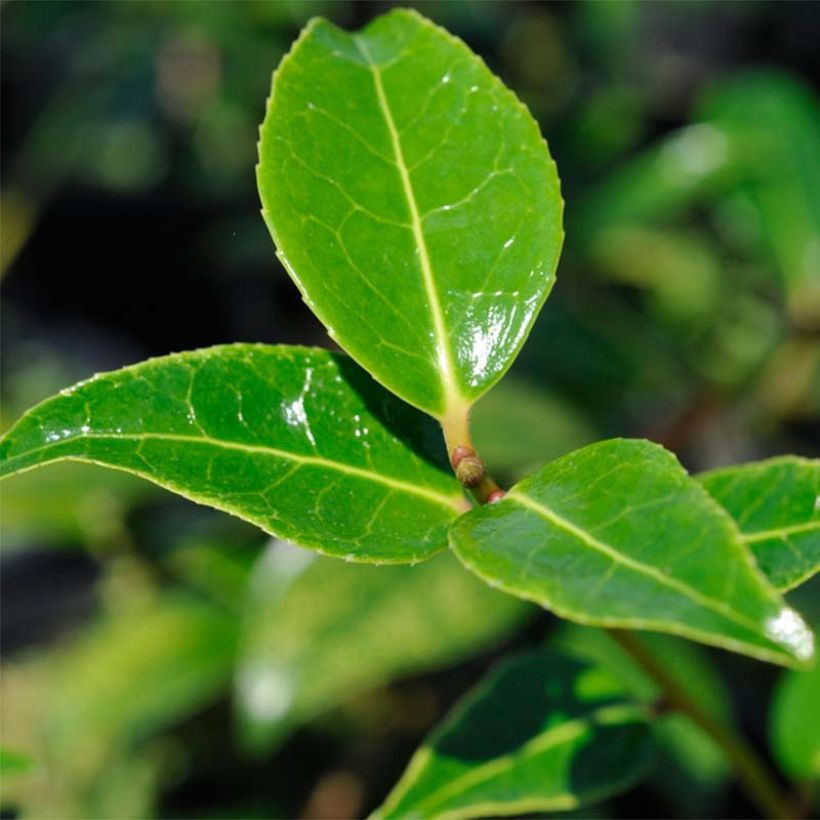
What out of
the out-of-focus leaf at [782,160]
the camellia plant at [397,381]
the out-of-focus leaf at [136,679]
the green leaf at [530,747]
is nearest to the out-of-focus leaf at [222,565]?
the out-of-focus leaf at [136,679]

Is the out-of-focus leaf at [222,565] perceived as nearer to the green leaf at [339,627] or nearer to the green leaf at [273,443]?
the green leaf at [339,627]

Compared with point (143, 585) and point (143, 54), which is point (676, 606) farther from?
point (143, 54)

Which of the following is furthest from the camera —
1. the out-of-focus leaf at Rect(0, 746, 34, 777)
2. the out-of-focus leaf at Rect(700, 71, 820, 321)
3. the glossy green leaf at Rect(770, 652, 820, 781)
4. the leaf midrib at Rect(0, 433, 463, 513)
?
the out-of-focus leaf at Rect(700, 71, 820, 321)

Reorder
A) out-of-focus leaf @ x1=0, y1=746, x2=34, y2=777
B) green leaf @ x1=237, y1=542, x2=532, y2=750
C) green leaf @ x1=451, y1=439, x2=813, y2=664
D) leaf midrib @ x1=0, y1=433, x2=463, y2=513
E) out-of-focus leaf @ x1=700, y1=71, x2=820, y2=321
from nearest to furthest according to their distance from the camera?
green leaf @ x1=451, y1=439, x2=813, y2=664 < leaf midrib @ x1=0, y1=433, x2=463, y2=513 < out-of-focus leaf @ x1=0, y1=746, x2=34, y2=777 < green leaf @ x1=237, y1=542, x2=532, y2=750 < out-of-focus leaf @ x1=700, y1=71, x2=820, y2=321

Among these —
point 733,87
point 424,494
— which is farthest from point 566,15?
point 424,494

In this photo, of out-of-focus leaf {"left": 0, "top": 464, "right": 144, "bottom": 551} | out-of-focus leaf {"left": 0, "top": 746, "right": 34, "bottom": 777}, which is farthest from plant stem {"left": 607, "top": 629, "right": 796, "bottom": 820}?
out-of-focus leaf {"left": 0, "top": 464, "right": 144, "bottom": 551}

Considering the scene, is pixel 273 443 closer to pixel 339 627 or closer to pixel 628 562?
pixel 628 562

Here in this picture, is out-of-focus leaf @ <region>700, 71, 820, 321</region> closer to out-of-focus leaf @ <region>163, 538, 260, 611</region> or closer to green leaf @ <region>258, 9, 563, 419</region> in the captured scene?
out-of-focus leaf @ <region>163, 538, 260, 611</region>

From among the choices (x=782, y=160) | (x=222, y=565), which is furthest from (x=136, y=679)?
(x=782, y=160)
